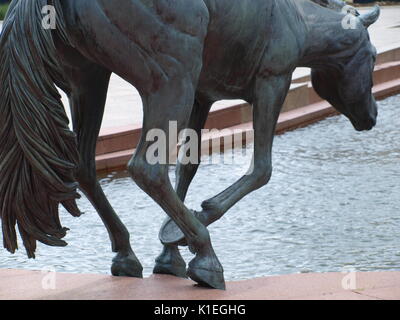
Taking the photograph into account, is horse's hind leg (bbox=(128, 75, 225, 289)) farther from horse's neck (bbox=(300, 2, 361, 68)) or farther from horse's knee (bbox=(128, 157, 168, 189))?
horse's neck (bbox=(300, 2, 361, 68))

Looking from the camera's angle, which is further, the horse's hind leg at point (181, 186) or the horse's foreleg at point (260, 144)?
the horse's hind leg at point (181, 186)

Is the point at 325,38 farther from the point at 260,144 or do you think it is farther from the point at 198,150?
the point at 198,150

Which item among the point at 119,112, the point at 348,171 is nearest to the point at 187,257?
the point at 348,171

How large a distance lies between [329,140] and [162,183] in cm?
513

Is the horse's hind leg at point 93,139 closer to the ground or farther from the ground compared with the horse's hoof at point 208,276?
farther from the ground

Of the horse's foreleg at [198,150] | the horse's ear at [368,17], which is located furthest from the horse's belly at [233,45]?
the horse's ear at [368,17]

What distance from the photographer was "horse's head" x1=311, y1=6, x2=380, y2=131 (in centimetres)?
493

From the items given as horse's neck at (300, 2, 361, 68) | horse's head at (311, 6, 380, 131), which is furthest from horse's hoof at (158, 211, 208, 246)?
horse's head at (311, 6, 380, 131)

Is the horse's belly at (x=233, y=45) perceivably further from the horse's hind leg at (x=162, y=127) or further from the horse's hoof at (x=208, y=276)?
the horse's hoof at (x=208, y=276)

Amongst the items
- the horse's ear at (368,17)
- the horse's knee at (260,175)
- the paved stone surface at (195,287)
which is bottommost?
the paved stone surface at (195,287)

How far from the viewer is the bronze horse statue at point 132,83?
396cm

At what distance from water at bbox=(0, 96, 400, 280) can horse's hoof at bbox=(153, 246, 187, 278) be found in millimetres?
445
